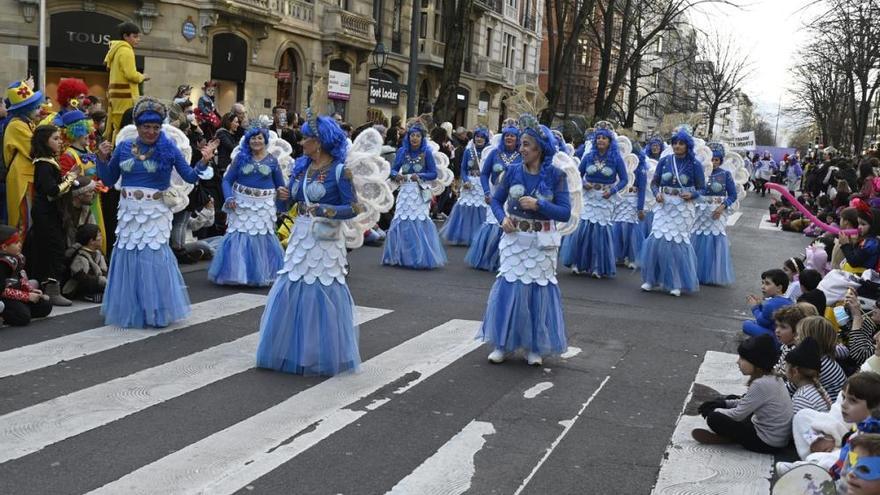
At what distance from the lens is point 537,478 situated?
5.69m

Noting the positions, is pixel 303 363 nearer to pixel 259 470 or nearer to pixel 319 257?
pixel 319 257

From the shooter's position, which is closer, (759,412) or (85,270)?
(759,412)

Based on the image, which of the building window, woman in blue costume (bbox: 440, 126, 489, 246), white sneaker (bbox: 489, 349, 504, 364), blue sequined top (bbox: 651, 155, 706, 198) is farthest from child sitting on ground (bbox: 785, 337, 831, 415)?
the building window

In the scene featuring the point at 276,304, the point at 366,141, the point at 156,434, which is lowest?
the point at 156,434

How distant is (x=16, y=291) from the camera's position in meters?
9.18

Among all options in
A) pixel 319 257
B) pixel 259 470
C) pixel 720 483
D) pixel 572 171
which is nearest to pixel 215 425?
pixel 259 470

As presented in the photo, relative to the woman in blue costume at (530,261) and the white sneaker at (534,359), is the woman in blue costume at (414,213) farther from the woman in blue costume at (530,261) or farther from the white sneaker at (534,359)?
the white sneaker at (534,359)

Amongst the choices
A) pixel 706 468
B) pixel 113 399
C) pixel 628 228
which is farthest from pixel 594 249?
pixel 113 399

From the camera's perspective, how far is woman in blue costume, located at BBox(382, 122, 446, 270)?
47.5 feet

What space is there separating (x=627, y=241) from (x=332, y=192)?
31.1ft

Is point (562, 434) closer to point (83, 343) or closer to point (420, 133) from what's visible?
point (83, 343)

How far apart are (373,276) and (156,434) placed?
7449mm

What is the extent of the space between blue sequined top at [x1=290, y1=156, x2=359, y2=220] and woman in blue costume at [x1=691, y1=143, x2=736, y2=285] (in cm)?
838

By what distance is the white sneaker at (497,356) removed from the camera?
853 centimetres
